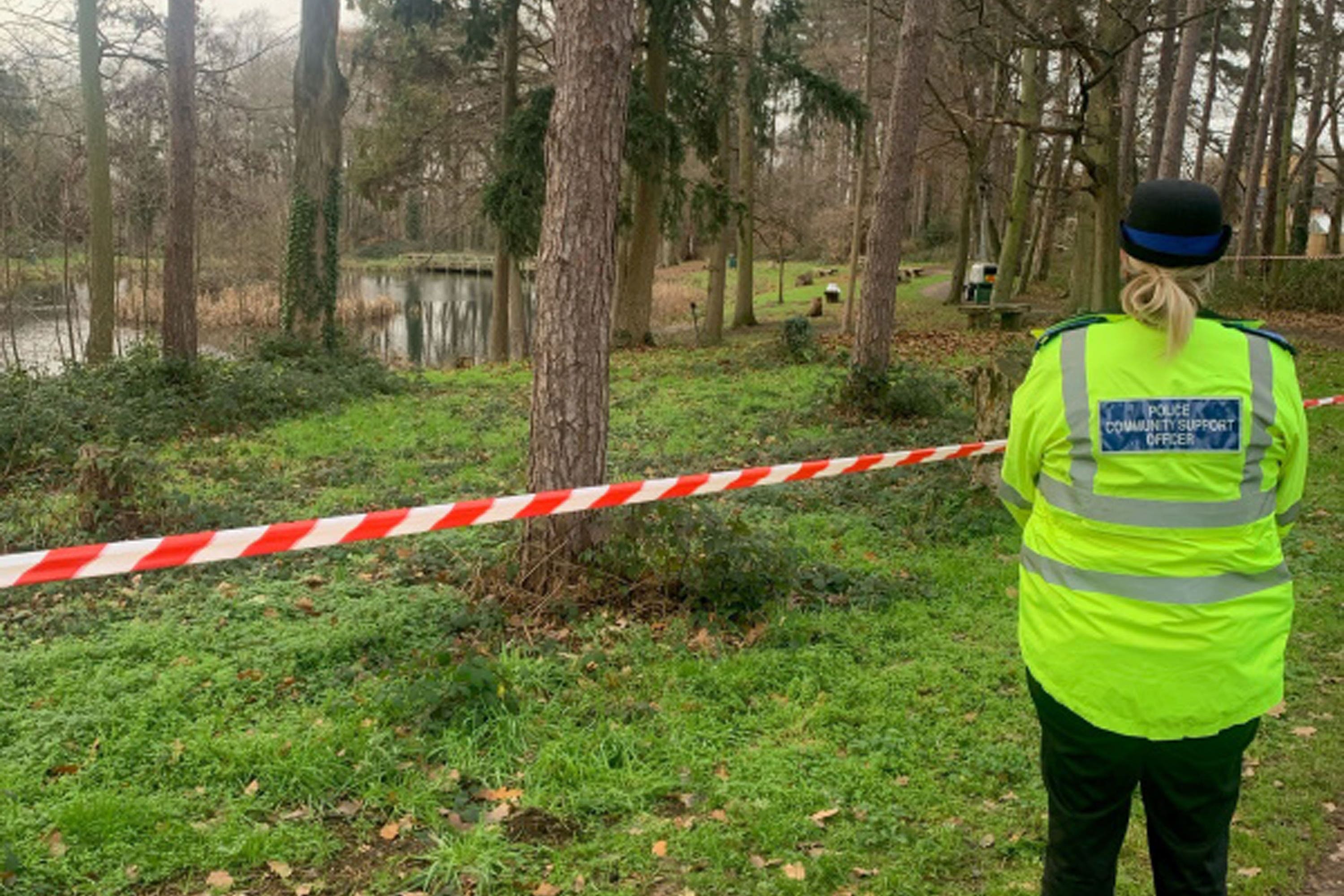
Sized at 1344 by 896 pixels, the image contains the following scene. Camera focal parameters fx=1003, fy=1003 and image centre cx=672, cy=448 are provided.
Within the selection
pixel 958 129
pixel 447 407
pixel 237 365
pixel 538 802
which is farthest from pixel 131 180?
pixel 538 802

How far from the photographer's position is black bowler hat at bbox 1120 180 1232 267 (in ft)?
7.57

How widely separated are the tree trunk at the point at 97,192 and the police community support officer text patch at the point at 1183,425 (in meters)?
15.7

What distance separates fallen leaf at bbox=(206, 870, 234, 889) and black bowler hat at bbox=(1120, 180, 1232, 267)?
342 cm

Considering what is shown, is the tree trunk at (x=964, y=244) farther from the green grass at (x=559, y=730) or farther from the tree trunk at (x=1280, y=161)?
the green grass at (x=559, y=730)

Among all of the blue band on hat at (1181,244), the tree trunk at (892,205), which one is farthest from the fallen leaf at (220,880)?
the tree trunk at (892,205)

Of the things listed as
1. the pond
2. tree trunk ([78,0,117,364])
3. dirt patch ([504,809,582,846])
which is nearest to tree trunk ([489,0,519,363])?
the pond

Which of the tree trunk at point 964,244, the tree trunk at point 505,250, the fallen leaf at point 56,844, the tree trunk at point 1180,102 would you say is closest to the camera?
the fallen leaf at point 56,844

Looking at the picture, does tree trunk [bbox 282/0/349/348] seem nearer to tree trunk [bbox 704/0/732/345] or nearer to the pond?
the pond

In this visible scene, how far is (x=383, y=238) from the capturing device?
58.1m

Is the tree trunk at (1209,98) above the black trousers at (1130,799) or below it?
above

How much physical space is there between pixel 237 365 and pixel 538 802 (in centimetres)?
1308

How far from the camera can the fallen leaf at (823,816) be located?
383cm

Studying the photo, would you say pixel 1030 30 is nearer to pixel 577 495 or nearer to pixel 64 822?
pixel 577 495

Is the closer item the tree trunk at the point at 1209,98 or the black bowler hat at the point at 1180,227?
the black bowler hat at the point at 1180,227
